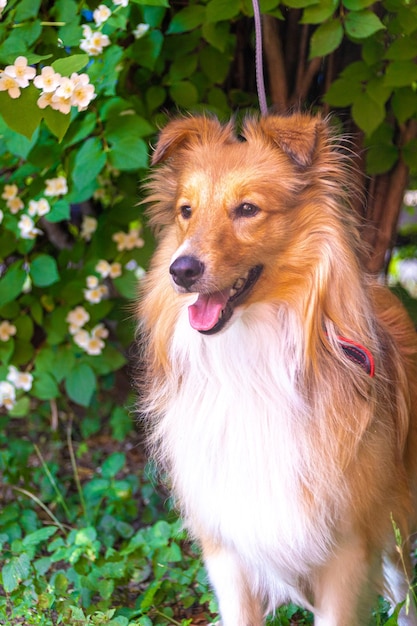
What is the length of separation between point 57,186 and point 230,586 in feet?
5.69

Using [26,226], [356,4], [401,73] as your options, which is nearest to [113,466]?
[26,226]

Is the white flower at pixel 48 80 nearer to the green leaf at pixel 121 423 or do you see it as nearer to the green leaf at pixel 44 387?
the green leaf at pixel 44 387

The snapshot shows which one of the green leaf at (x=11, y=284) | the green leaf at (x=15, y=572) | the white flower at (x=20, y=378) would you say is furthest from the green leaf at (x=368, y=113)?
the green leaf at (x=15, y=572)

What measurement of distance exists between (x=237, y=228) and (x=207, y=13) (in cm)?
114

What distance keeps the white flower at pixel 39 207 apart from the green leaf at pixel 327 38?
122 centimetres

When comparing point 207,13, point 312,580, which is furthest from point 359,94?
point 312,580

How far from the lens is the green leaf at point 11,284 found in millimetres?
3781

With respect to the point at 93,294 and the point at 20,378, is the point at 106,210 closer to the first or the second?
the point at 93,294

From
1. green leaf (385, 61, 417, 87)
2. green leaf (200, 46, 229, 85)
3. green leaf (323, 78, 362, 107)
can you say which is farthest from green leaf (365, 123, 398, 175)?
green leaf (200, 46, 229, 85)

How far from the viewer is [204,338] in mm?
2686

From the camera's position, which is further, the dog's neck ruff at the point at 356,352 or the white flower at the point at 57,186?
the white flower at the point at 57,186

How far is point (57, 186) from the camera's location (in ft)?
11.8

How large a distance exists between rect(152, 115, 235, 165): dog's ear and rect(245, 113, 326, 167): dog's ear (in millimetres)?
215

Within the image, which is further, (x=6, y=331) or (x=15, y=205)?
(x=6, y=331)
